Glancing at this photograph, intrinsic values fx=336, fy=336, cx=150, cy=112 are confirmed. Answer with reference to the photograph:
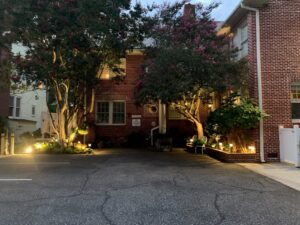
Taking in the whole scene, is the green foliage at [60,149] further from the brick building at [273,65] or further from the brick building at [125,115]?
the brick building at [273,65]

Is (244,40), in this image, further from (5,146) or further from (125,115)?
(5,146)

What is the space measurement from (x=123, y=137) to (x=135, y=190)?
47.4ft

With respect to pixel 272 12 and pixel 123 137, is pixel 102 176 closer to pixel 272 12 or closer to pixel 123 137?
pixel 272 12

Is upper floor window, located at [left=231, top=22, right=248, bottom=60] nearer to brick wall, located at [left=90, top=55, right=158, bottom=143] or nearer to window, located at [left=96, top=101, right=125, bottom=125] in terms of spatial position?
brick wall, located at [left=90, top=55, right=158, bottom=143]

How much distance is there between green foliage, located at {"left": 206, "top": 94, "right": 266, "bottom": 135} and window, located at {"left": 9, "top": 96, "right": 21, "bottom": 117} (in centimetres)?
1750

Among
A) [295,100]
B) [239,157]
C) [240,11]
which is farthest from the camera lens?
[240,11]

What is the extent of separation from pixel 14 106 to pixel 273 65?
778 inches

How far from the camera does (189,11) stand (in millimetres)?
15742

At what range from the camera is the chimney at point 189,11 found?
1532cm

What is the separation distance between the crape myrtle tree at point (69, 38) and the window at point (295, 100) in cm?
696

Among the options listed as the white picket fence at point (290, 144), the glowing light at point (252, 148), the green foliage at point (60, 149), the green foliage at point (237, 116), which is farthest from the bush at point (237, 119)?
the green foliage at point (60, 149)

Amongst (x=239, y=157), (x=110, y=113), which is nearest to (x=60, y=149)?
(x=110, y=113)

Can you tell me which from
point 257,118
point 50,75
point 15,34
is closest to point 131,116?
point 50,75

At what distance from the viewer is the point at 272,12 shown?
13.1m
